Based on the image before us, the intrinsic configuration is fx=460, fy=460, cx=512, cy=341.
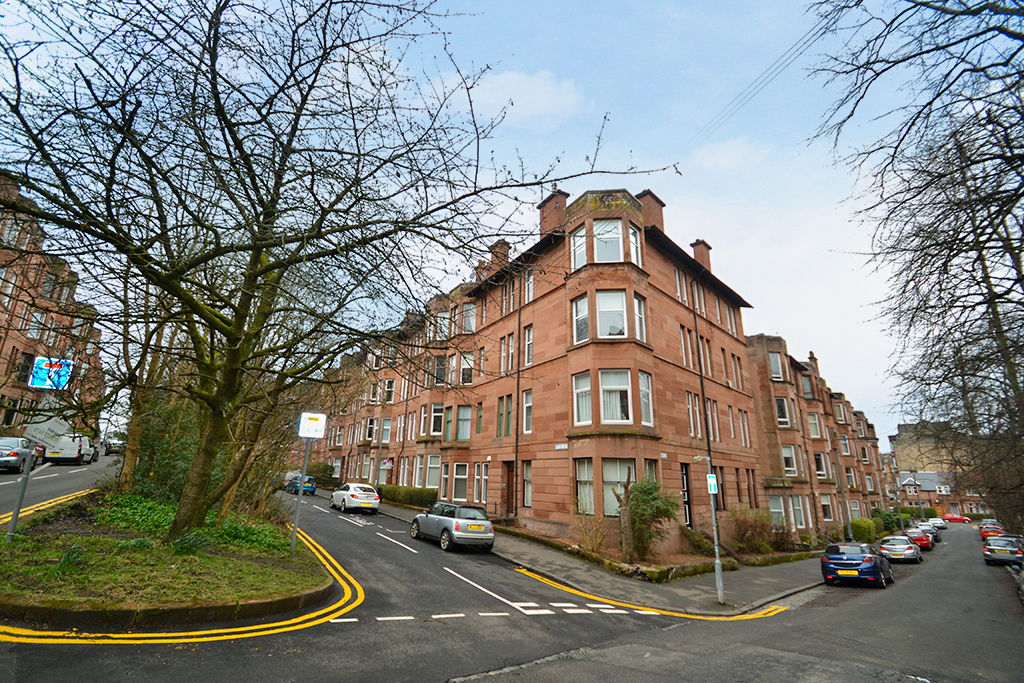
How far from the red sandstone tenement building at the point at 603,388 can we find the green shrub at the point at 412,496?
1.16 metres

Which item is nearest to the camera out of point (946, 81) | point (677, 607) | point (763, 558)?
point (946, 81)

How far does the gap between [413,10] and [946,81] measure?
21.8 ft

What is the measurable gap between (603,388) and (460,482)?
1241 cm

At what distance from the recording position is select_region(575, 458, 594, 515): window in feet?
57.1

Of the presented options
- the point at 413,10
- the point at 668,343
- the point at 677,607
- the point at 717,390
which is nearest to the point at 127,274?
the point at 413,10

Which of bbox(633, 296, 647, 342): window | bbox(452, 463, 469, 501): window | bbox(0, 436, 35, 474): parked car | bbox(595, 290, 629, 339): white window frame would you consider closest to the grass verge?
bbox(595, 290, 629, 339): white window frame

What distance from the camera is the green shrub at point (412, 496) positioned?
27984mm

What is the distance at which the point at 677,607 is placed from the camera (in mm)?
11039

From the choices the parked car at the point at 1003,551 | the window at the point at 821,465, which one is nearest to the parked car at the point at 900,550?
the parked car at the point at 1003,551

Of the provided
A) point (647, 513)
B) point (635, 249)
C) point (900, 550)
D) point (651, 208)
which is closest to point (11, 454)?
point (647, 513)

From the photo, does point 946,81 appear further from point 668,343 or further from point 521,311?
point 521,311

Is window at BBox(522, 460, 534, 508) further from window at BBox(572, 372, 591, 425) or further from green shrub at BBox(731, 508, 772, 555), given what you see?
green shrub at BBox(731, 508, 772, 555)

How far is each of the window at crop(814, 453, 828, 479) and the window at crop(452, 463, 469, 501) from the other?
30.2 m

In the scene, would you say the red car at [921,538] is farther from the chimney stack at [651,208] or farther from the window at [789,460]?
the chimney stack at [651,208]
